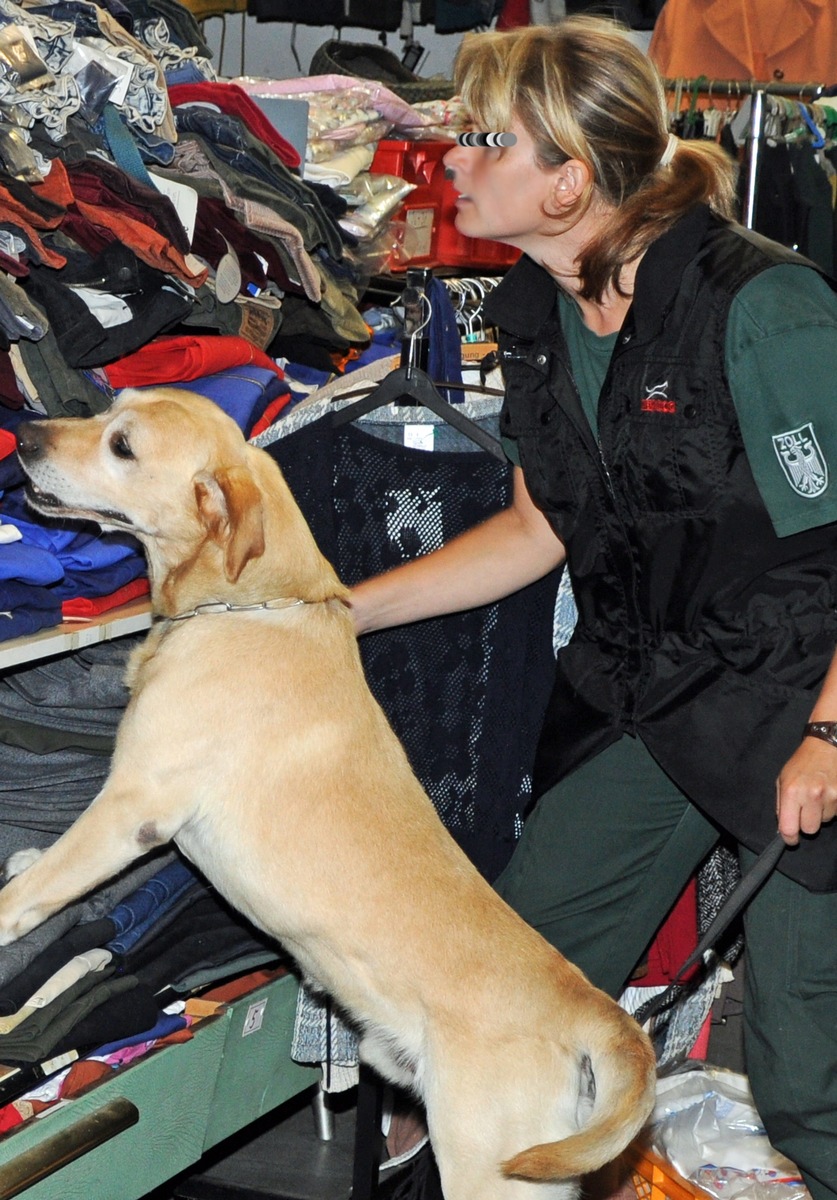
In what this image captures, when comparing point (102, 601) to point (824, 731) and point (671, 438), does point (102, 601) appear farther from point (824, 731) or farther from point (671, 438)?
point (824, 731)

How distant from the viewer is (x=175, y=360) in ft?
Result: 8.11

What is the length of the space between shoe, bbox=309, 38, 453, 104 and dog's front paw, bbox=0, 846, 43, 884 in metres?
2.72

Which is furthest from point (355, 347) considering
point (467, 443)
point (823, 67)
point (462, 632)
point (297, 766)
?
point (823, 67)

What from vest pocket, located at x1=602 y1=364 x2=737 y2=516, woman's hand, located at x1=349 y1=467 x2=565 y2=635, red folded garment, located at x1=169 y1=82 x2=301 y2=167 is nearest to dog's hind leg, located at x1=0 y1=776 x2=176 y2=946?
woman's hand, located at x1=349 y1=467 x2=565 y2=635

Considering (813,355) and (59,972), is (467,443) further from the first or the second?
(59,972)

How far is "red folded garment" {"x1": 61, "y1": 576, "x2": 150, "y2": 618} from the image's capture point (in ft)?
7.24

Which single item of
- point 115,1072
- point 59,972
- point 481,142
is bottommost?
point 115,1072

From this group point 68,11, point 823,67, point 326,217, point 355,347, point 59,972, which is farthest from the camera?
point 823,67

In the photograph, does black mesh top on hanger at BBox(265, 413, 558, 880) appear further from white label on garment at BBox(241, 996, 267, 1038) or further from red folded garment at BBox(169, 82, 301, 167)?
red folded garment at BBox(169, 82, 301, 167)

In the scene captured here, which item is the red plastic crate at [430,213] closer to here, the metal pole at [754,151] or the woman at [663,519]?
the metal pole at [754,151]

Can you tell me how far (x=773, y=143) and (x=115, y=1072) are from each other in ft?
11.5

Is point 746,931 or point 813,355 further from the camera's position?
point 746,931

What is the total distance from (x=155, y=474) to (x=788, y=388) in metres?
0.98

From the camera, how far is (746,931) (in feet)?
6.47
